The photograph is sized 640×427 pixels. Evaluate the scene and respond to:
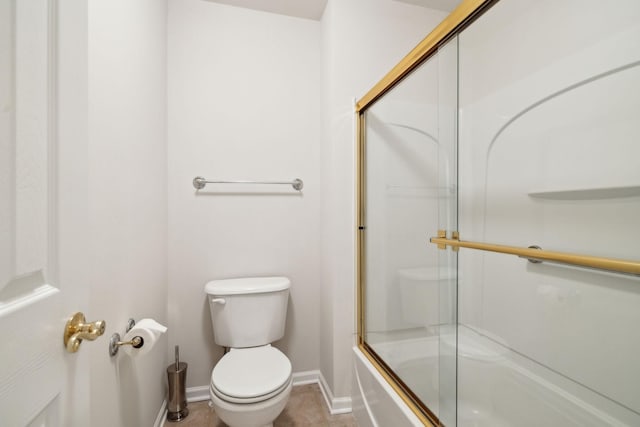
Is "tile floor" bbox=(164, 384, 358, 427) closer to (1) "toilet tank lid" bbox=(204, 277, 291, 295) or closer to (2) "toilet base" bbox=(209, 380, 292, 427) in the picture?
(2) "toilet base" bbox=(209, 380, 292, 427)

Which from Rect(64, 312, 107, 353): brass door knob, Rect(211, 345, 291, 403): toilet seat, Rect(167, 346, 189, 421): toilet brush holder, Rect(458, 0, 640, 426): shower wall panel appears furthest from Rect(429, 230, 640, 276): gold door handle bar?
Rect(167, 346, 189, 421): toilet brush holder

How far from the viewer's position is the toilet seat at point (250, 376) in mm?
1145

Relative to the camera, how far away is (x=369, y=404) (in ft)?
4.45

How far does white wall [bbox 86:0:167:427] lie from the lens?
86 cm

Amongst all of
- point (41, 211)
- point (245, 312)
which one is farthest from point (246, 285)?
point (41, 211)

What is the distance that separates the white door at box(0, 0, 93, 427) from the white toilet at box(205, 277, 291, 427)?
0.71 metres

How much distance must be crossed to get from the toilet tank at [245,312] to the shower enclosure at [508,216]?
1.70 ft

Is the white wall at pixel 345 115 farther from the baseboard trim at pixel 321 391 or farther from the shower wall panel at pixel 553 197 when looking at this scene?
the shower wall panel at pixel 553 197

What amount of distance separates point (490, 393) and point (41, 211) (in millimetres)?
1690

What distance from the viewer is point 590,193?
1107 mm

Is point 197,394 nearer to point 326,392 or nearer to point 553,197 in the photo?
point 326,392

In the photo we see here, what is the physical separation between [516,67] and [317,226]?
4.55ft

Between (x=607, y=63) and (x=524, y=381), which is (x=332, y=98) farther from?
(x=524, y=381)

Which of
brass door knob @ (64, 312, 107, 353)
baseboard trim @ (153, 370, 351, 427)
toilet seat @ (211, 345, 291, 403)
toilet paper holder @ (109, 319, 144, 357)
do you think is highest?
brass door knob @ (64, 312, 107, 353)
